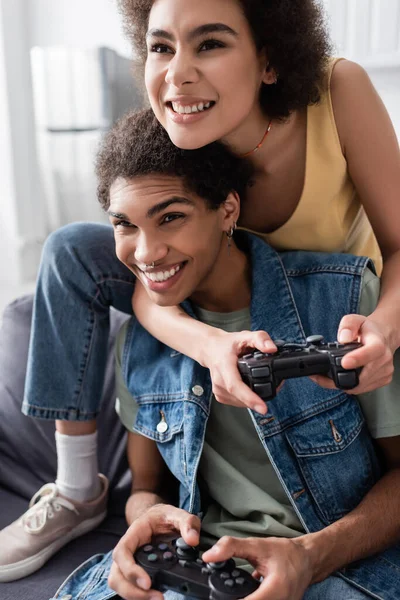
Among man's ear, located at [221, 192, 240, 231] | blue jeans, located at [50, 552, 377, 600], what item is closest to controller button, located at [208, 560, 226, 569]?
blue jeans, located at [50, 552, 377, 600]

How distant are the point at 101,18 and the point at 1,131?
0.59 metres

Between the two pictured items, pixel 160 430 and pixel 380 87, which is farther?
pixel 380 87

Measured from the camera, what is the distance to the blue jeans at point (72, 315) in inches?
50.8

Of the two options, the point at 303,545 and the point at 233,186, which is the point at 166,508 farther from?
the point at 233,186

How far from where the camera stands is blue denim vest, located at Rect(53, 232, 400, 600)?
1099mm

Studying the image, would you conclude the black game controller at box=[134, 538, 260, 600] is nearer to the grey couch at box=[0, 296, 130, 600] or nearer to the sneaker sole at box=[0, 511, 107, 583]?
the sneaker sole at box=[0, 511, 107, 583]

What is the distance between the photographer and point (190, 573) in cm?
96

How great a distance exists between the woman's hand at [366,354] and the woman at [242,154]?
0.08 meters

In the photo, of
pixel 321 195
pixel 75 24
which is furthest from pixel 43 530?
pixel 75 24

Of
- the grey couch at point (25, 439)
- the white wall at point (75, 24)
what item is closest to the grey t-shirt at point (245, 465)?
the grey couch at point (25, 439)

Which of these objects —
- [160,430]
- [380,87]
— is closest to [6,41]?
[380,87]

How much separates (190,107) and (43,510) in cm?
74

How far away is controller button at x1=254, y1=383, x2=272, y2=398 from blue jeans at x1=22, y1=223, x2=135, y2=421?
48 cm

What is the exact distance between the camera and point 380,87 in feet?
8.11
